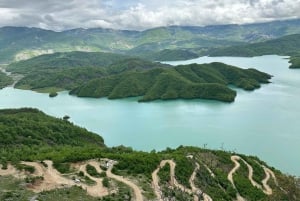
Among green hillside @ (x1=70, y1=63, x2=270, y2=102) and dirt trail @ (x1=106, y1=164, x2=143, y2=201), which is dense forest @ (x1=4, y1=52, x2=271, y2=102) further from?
dirt trail @ (x1=106, y1=164, x2=143, y2=201)

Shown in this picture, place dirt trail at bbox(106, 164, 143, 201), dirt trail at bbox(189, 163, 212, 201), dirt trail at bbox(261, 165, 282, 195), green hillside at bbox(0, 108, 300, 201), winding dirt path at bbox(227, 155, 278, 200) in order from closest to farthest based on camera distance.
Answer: green hillside at bbox(0, 108, 300, 201) < dirt trail at bbox(106, 164, 143, 201) < dirt trail at bbox(189, 163, 212, 201) < dirt trail at bbox(261, 165, 282, 195) < winding dirt path at bbox(227, 155, 278, 200)

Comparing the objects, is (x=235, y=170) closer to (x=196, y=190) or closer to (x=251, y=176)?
(x=251, y=176)

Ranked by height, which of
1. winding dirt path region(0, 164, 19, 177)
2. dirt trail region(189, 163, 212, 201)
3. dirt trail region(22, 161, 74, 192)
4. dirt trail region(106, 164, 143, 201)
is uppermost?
winding dirt path region(0, 164, 19, 177)

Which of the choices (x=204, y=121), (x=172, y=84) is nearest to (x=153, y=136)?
(x=204, y=121)

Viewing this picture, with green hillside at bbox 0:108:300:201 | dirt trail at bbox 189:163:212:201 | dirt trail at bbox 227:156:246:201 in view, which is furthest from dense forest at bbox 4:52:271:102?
dirt trail at bbox 189:163:212:201

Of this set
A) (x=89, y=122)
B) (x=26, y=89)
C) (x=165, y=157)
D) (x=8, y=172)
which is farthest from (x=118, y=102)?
(x=8, y=172)

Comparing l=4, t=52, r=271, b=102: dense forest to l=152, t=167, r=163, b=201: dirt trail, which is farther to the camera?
l=4, t=52, r=271, b=102: dense forest

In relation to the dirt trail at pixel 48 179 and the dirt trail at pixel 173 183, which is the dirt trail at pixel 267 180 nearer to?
the dirt trail at pixel 173 183
